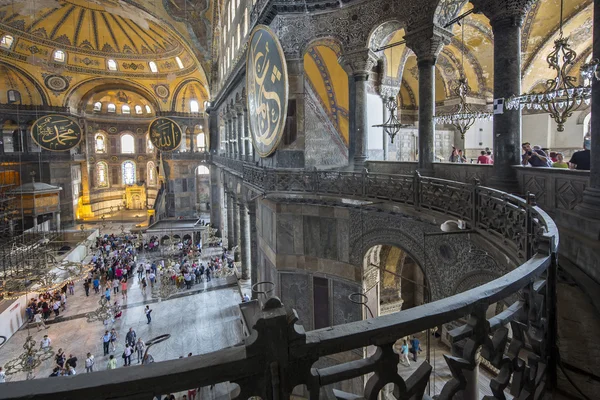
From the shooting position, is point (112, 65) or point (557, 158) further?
point (112, 65)

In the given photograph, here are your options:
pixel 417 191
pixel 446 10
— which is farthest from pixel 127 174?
pixel 417 191

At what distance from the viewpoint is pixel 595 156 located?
128 inches

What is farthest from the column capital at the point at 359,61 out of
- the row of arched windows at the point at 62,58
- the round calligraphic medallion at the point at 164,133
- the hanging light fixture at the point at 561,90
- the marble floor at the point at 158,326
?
the row of arched windows at the point at 62,58

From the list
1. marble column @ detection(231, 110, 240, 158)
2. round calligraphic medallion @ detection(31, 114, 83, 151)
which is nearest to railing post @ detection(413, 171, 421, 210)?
marble column @ detection(231, 110, 240, 158)

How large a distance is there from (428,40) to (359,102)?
2.16m

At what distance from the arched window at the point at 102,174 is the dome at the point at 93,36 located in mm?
9393

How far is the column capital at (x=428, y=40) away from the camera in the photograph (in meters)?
6.38

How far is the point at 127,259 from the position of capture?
1694cm

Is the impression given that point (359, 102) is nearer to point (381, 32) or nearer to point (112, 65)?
point (381, 32)

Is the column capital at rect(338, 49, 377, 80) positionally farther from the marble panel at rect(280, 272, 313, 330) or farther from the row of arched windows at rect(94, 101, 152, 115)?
the row of arched windows at rect(94, 101, 152, 115)

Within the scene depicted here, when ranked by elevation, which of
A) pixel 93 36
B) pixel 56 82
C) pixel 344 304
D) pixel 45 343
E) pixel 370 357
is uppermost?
pixel 93 36

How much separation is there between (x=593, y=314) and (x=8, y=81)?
30.0m

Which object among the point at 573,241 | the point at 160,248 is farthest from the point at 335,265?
the point at 160,248

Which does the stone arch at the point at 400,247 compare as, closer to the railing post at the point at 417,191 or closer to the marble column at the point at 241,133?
the railing post at the point at 417,191
